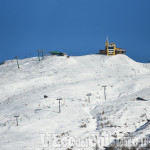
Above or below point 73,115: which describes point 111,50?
above

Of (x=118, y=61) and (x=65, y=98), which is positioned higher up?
(x=118, y=61)

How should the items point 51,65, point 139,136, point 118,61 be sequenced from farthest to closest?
point 118,61, point 51,65, point 139,136

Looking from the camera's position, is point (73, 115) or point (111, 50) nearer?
point (73, 115)

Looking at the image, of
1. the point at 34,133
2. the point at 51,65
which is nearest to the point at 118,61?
the point at 51,65

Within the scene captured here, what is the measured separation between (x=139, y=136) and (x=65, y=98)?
1606 centimetres

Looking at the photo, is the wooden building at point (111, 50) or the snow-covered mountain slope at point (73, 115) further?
the wooden building at point (111, 50)

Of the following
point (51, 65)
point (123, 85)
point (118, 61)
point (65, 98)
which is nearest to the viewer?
point (65, 98)

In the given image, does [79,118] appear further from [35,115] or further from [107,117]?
[35,115]

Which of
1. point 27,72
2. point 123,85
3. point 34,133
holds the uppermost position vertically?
point 27,72

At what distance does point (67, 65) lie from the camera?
54.5 metres

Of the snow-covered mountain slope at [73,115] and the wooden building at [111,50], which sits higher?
the wooden building at [111,50]

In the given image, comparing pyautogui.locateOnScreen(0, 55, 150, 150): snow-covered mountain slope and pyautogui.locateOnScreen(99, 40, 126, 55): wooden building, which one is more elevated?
Answer: pyautogui.locateOnScreen(99, 40, 126, 55): wooden building

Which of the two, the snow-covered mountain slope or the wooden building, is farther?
the wooden building

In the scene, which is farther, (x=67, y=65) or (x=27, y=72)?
(x=67, y=65)
